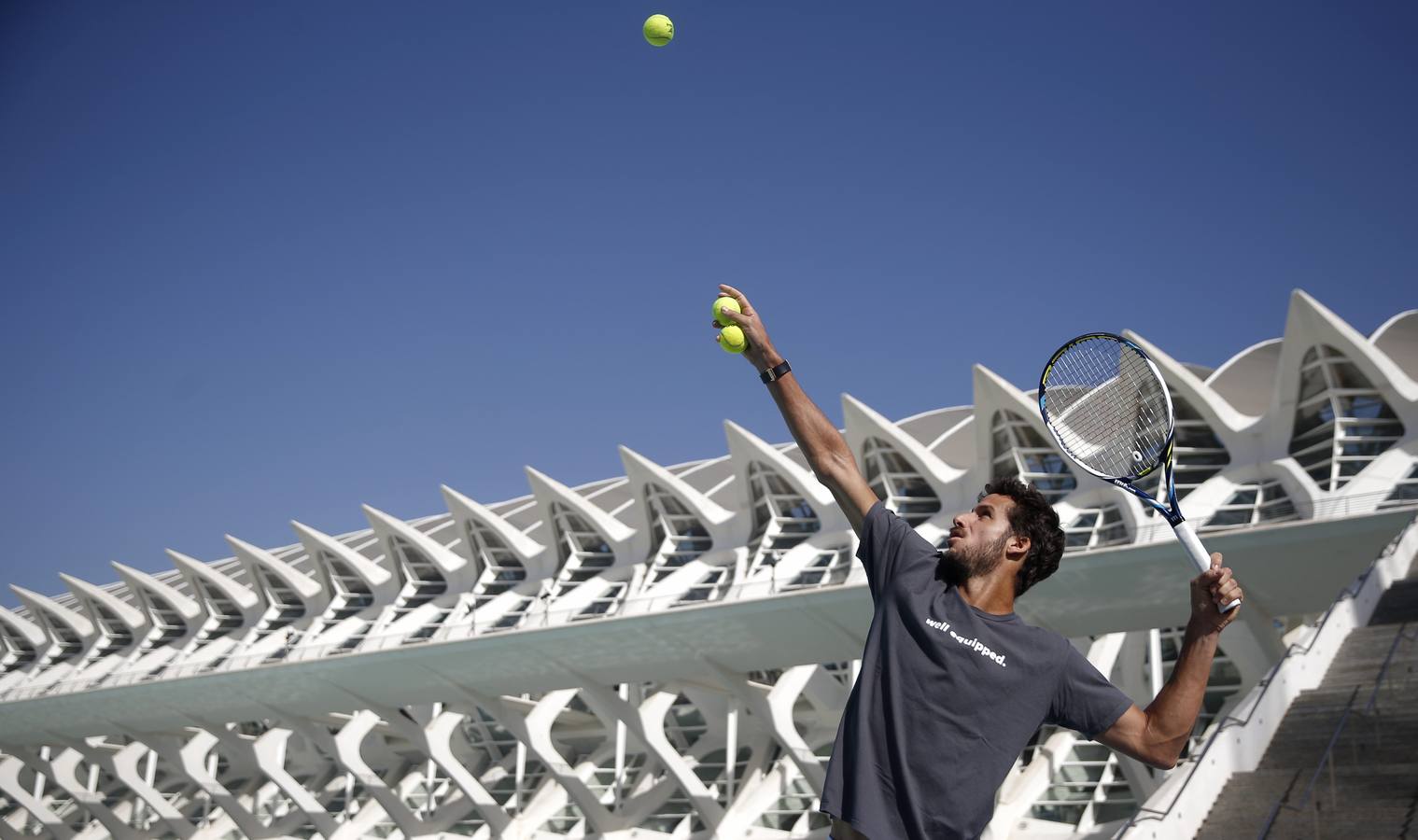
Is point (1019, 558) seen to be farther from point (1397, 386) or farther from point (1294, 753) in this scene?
point (1397, 386)

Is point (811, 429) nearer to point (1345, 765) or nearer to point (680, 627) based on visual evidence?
point (1345, 765)

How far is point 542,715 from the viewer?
29.6 metres

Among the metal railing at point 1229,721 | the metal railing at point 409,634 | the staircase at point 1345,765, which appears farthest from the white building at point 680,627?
the staircase at point 1345,765

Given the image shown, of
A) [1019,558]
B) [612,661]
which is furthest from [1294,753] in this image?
[612,661]

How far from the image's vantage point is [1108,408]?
4.44m

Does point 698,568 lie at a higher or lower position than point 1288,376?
lower

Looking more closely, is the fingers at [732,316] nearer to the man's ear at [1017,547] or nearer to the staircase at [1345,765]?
the man's ear at [1017,547]

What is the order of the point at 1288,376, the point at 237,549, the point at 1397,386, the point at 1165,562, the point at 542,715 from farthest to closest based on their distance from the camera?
the point at 237,549
the point at 542,715
the point at 1288,376
the point at 1397,386
the point at 1165,562

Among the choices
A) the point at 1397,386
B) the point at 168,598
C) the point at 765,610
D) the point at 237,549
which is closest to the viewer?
the point at 765,610

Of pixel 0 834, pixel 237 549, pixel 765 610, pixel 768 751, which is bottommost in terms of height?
pixel 0 834

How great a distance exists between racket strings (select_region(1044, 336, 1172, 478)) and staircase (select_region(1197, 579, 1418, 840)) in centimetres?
513

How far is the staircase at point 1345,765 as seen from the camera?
8.55 m

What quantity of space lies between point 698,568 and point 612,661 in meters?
6.49

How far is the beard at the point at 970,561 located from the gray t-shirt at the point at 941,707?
0.12 ft
